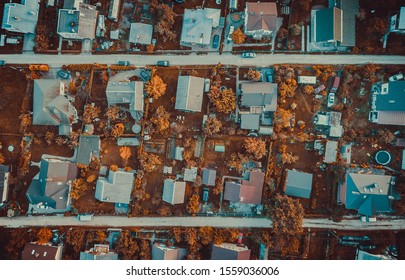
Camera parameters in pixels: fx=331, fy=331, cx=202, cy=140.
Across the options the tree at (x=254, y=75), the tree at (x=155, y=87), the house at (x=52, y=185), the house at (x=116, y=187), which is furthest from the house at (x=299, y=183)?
the house at (x=52, y=185)

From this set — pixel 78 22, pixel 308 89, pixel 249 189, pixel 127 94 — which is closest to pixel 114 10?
pixel 78 22

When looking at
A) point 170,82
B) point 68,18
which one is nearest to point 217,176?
point 170,82

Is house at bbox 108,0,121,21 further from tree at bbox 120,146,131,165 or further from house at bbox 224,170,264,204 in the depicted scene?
house at bbox 224,170,264,204

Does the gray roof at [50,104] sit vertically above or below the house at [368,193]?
above

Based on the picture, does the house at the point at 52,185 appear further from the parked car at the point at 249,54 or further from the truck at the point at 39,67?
the parked car at the point at 249,54

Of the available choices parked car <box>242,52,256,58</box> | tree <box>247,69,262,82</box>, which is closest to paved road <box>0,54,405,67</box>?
parked car <box>242,52,256,58</box>
